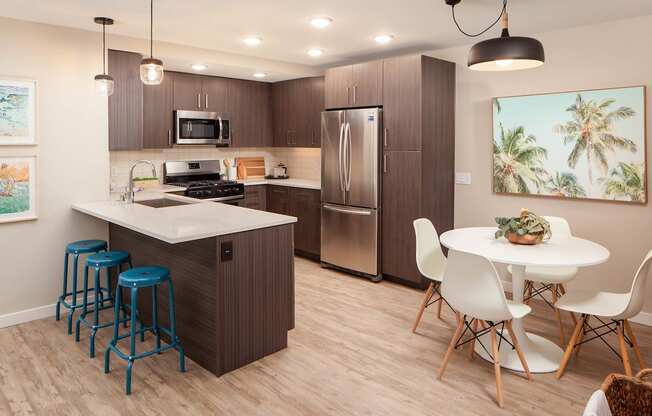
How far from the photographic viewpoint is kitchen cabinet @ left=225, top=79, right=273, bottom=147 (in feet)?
19.9

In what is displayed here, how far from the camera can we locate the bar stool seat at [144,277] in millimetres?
2832

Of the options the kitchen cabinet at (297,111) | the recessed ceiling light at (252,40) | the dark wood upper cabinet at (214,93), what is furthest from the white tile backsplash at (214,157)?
the recessed ceiling light at (252,40)

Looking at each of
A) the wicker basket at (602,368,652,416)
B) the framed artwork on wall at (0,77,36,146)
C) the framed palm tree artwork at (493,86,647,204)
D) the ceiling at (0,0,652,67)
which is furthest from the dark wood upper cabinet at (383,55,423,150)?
the wicker basket at (602,368,652,416)

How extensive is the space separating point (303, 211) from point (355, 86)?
1.67m

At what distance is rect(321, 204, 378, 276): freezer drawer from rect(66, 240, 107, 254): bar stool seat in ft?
7.72

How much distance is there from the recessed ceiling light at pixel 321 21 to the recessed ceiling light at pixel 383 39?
667 mm

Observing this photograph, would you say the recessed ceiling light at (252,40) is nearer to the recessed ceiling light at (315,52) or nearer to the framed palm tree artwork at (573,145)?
the recessed ceiling light at (315,52)

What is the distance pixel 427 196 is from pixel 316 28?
1871 millimetres

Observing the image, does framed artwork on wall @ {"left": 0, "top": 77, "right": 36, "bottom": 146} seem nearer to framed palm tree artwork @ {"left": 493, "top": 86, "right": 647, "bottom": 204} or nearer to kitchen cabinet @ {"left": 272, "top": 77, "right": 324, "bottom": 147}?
kitchen cabinet @ {"left": 272, "top": 77, "right": 324, "bottom": 147}

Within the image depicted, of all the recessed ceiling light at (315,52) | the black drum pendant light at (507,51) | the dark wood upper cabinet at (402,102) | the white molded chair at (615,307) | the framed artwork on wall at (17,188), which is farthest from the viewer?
the recessed ceiling light at (315,52)

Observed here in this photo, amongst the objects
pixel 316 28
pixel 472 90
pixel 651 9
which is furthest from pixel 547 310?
pixel 316 28

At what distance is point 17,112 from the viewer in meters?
3.68

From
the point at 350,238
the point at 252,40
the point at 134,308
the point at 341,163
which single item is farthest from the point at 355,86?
the point at 134,308

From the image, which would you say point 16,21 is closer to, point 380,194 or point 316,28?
point 316,28
